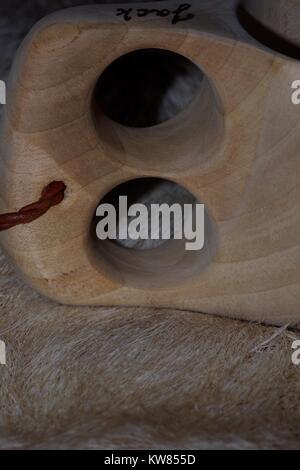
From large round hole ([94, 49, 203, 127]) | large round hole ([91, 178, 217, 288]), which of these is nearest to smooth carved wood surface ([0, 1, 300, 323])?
large round hole ([91, 178, 217, 288])

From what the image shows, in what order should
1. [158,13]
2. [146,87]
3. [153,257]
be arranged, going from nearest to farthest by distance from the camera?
[158,13] → [153,257] → [146,87]

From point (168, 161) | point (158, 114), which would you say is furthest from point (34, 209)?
point (158, 114)

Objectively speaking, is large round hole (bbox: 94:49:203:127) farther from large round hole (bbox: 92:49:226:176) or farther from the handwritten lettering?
the handwritten lettering

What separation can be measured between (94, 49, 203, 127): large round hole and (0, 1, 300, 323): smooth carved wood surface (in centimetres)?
11

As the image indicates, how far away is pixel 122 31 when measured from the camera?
588 mm

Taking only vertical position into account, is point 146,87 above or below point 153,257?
above

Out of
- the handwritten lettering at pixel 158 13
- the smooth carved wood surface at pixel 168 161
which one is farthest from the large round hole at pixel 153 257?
the handwritten lettering at pixel 158 13

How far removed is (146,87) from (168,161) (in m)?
0.19

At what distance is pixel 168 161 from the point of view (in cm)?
68

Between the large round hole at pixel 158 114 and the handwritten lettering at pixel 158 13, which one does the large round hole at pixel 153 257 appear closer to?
the large round hole at pixel 158 114

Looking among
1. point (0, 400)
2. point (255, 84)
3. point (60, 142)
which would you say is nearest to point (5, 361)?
point (0, 400)

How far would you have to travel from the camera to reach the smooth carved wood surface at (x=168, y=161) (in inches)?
23.5

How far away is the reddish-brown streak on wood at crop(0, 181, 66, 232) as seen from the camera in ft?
2.13

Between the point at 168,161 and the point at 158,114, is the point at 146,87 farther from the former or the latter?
the point at 168,161
